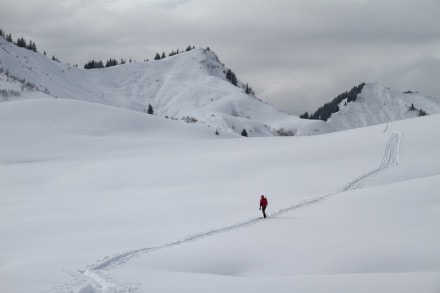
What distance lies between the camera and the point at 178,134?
3625 inches

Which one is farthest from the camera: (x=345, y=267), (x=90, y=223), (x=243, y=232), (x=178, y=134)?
(x=178, y=134)

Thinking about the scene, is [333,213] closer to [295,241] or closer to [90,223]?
[295,241]

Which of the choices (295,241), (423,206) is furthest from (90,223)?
(423,206)

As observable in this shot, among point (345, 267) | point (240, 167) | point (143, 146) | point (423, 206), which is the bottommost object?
point (345, 267)

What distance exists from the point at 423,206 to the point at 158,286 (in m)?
15.6

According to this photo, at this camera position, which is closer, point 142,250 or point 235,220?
point 142,250

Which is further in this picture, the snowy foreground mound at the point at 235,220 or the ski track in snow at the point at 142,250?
the snowy foreground mound at the point at 235,220

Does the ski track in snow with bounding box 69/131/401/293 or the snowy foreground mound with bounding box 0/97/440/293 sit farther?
the snowy foreground mound with bounding box 0/97/440/293

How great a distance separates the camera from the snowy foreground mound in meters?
12.9

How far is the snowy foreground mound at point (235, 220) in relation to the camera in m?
12.9

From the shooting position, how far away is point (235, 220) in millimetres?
23797

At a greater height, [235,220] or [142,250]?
[235,220]

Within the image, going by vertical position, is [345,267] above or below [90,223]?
below

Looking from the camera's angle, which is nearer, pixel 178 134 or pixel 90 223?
pixel 90 223
